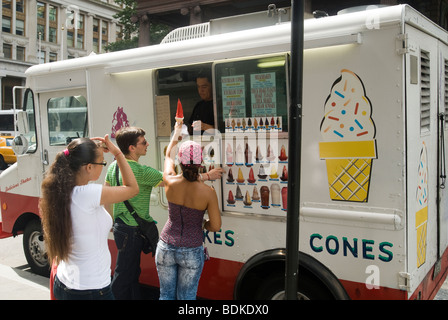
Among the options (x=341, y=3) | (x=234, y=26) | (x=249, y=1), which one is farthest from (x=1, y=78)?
(x=234, y=26)

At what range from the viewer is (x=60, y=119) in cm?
548

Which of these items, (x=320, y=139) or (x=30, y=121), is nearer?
(x=320, y=139)

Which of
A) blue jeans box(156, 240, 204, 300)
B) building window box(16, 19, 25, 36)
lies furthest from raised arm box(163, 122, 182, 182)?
building window box(16, 19, 25, 36)

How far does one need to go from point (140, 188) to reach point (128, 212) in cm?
25

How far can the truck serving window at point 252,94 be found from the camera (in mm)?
3635

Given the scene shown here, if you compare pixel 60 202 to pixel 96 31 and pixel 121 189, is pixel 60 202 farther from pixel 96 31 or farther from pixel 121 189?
pixel 96 31

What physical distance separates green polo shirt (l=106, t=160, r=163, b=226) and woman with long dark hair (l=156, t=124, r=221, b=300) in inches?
18.4

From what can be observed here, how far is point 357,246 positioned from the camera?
3287mm

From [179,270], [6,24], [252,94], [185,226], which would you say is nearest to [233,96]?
[252,94]

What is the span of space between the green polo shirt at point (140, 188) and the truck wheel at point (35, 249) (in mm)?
2442

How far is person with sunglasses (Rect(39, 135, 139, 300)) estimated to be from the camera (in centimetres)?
265

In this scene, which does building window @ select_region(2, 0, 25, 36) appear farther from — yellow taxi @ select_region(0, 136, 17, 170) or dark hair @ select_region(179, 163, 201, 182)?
dark hair @ select_region(179, 163, 201, 182)
